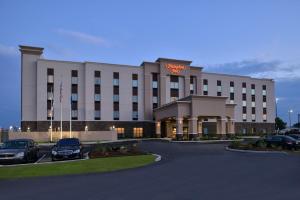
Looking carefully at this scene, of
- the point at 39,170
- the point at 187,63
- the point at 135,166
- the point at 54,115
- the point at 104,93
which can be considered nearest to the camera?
the point at 39,170

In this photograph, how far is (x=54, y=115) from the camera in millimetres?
65938

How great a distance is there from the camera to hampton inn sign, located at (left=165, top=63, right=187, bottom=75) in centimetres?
7469

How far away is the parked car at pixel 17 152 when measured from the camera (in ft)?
71.8

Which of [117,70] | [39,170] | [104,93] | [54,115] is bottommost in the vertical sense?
[39,170]

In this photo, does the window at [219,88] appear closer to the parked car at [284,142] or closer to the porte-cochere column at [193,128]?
the porte-cochere column at [193,128]

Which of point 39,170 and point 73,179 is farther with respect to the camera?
point 39,170

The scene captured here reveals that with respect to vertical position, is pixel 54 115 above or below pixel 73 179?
above

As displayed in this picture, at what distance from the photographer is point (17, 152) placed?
72.6 feet

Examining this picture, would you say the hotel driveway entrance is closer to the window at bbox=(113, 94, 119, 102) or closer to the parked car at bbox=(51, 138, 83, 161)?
the window at bbox=(113, 94, 119, 102)

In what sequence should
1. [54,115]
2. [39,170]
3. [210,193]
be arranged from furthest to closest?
[54,115] < [39,170] < [210,193]

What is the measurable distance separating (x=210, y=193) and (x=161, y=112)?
5729 centimetres

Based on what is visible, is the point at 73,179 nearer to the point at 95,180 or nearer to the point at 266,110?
the point at 95,180

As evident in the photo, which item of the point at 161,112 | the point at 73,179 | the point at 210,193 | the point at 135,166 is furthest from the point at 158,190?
the point at 161,112

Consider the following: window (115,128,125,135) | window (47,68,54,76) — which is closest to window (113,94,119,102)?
window (115,128,125,135)
